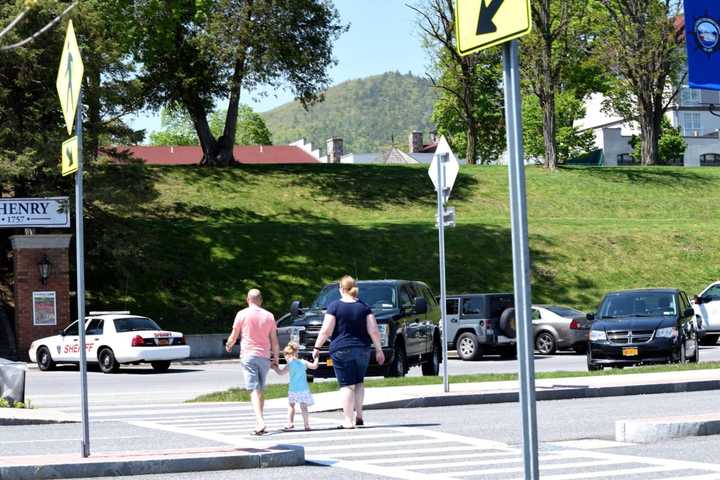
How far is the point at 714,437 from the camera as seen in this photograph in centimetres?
1305

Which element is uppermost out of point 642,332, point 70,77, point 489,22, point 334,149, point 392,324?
point 334,149

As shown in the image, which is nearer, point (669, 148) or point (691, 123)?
point (669, 148)

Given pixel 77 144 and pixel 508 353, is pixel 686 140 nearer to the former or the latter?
pixel 508 353

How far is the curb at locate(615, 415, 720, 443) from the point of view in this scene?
42.6ft

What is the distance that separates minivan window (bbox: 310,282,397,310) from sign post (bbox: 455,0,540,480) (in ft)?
60.1

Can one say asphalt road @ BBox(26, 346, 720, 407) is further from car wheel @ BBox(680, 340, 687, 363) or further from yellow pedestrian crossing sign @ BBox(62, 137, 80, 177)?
yellow pedestrian crossing sign @ BBox(62, 137, 80, 177)

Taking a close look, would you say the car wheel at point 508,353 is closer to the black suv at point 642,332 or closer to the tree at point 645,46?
the black suv at point 642,332

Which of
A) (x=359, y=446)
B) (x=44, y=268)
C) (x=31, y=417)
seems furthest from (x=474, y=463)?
(x=44, y=268)

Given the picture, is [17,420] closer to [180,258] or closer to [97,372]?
[97,372]

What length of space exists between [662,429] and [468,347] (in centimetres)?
1939

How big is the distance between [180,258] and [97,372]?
428 inches

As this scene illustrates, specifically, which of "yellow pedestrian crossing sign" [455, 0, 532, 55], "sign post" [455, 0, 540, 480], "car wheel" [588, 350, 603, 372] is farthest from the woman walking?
"car wheel" [588, 350, 603, 372]

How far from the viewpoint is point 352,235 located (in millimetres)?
44656

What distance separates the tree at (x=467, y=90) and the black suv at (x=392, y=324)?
116 ft
